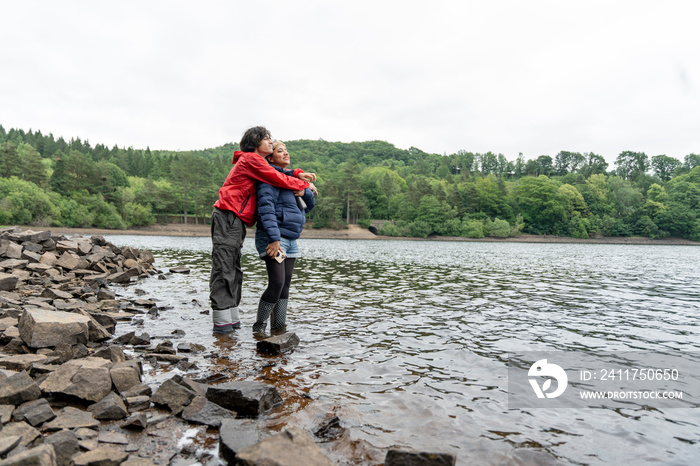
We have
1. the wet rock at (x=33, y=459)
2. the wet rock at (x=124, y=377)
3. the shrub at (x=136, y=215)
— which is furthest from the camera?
the shrub at (x=136, y=215)

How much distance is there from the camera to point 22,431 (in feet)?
9.93

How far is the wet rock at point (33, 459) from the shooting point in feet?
7.97

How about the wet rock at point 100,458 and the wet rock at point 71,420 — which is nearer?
the wet rock at point 100,458

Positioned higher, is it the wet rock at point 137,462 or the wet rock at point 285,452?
the wet rock at point 285,452

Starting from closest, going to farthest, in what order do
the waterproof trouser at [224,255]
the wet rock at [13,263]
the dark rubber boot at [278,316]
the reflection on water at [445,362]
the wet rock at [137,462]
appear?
the wet rock at [137,462] < the reflection on water at [445,362] < the waterproof trouser at [224,255] < the dark rubber boot at [278,316] < the wet rock at [13,263]

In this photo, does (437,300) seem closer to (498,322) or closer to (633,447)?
(498,322)

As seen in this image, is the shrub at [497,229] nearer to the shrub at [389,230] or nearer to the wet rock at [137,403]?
the shrub at [389,230]

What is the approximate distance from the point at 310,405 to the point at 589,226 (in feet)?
409

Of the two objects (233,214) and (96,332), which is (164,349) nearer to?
(96,332)

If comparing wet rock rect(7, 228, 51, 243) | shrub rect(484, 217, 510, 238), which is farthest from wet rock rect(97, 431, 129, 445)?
shrub rect(484, 217, 510, 238)

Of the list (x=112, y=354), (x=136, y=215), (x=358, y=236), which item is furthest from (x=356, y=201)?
(x=112, y=354)

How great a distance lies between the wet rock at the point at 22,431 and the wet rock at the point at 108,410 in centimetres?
50

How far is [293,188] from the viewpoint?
633 cm

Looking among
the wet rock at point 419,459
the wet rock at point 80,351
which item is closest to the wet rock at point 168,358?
the wet rock at point 80,351
